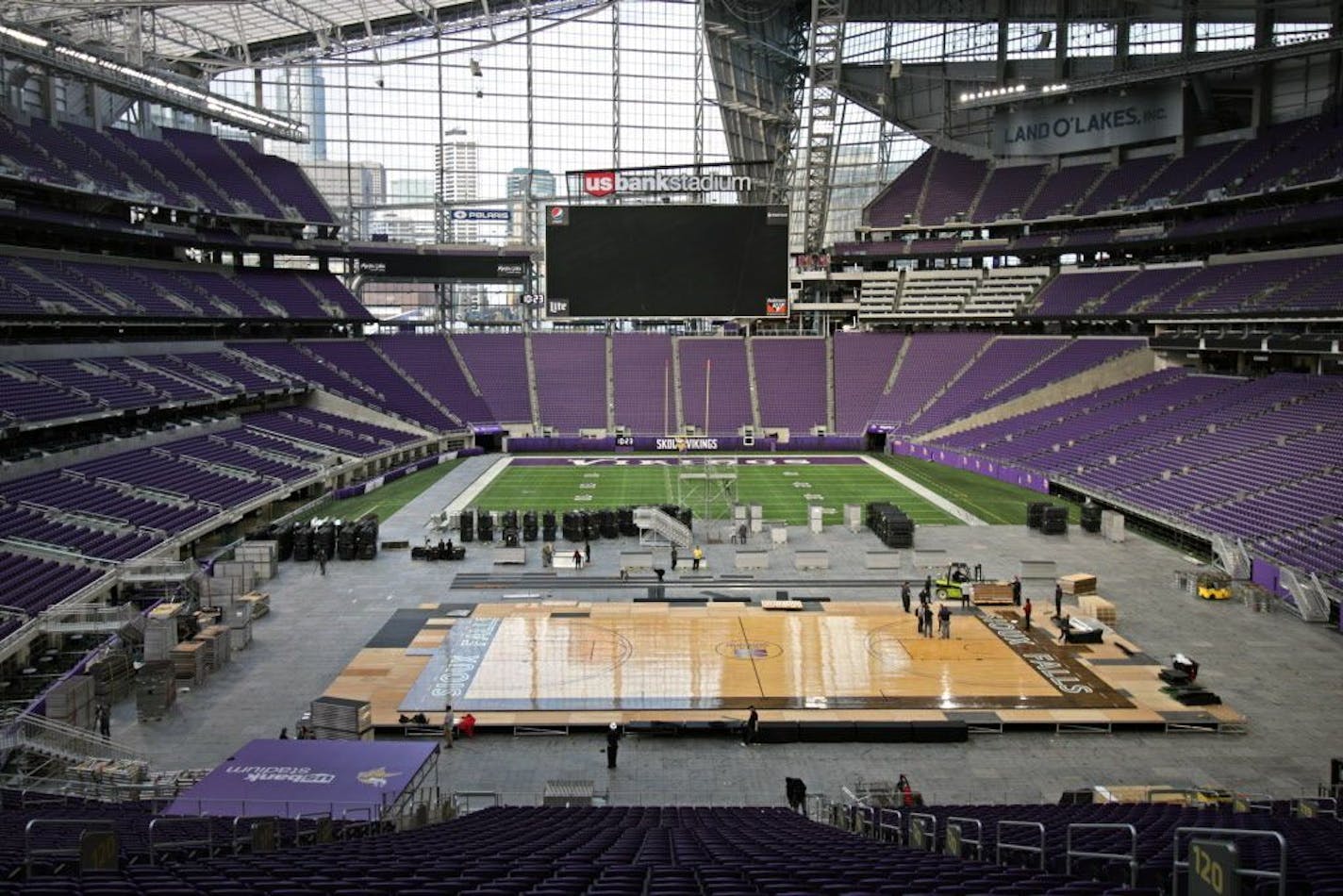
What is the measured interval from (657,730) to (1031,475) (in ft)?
107

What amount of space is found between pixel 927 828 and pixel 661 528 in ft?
73.9

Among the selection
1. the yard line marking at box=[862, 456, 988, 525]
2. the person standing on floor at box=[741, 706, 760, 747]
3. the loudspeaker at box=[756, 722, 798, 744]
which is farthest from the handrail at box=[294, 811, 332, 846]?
the yard line marking at box=[862, 456, 988, 525]

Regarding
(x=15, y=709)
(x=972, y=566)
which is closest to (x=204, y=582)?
(x=15, y=709)

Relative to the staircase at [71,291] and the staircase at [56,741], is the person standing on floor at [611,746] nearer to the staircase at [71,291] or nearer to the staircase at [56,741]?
the staircase at [56,741]

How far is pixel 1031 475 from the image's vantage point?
48.0 m

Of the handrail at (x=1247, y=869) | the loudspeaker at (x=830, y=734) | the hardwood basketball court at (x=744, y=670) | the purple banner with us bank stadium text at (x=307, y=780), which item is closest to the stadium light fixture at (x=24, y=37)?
the hardwood basketball court at (x=744, y=670)

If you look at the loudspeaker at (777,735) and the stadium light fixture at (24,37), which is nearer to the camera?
the loudspeaker at (777,735)

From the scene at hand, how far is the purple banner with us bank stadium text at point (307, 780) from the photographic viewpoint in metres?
14.1

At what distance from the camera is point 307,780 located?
14.9 metres

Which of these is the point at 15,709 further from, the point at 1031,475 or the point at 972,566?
the point at 1031,475

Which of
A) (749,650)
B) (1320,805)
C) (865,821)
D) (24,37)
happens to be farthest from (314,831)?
(24,37)

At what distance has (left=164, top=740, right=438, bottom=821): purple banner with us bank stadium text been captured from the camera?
1412 centimetres

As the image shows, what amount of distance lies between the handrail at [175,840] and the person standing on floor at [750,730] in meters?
9.91

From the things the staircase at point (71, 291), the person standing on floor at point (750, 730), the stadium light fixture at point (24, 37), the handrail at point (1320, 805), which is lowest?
the person standing on floor at point (750, 730)
